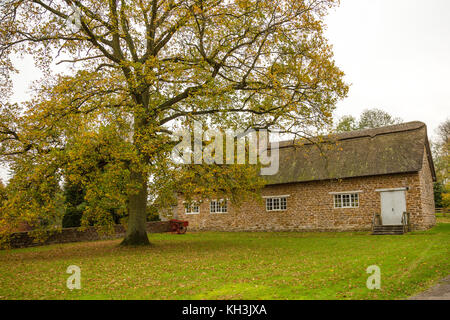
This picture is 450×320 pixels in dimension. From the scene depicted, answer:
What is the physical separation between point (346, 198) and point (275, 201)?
5435mm

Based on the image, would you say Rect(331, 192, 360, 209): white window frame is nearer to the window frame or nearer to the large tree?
the window frame

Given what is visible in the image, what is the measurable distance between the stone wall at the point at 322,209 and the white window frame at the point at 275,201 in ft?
1.00

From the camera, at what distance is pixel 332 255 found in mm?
12609

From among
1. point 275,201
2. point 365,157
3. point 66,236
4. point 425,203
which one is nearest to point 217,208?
point 275,201

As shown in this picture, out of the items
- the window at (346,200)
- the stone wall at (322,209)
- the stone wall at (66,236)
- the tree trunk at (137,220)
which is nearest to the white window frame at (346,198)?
the window at (346,200)

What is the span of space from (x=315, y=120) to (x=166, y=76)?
6832mm

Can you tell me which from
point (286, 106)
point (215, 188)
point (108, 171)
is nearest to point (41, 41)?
point (108, 171)

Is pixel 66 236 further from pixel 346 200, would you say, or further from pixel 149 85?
pixel 346 200

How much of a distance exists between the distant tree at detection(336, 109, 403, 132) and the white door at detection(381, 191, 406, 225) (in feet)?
97.9

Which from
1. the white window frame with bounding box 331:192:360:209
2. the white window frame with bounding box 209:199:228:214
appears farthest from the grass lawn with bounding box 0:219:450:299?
the white window frame with bounding box 209:199:228:214

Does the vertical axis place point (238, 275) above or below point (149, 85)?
below

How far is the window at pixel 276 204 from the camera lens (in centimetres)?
2686

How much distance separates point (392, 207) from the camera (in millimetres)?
22312

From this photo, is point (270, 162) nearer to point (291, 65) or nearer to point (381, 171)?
point (381, 171)
